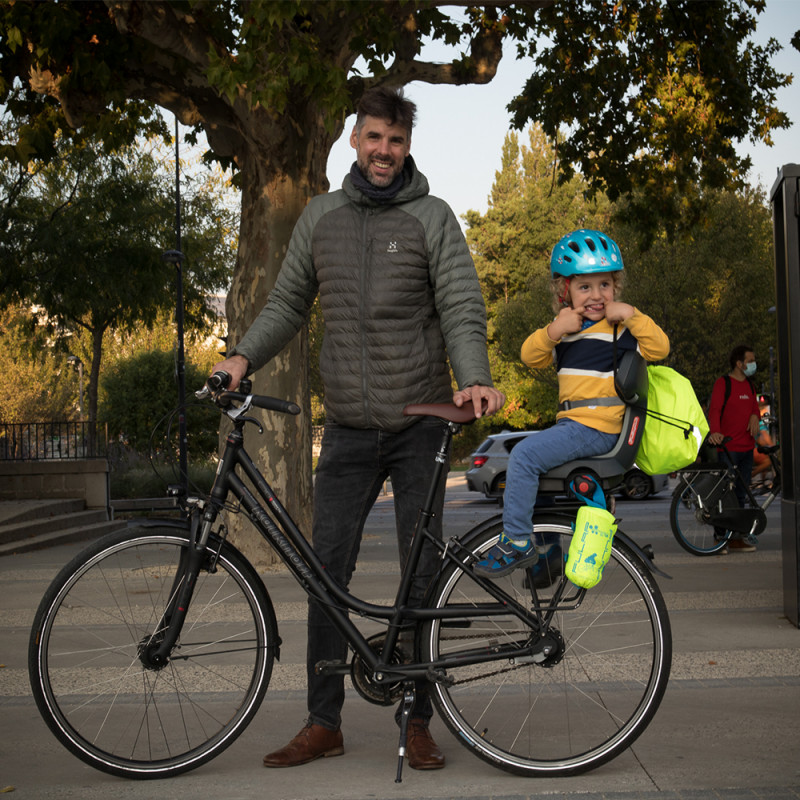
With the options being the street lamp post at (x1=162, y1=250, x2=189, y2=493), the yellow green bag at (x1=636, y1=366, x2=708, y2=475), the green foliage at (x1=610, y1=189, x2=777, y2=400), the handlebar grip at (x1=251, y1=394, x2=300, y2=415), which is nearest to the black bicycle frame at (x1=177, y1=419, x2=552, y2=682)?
the handlebar grip at (x1=251, y1=394, x2=300, y2=415)

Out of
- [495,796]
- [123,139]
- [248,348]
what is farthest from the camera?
[123,139]

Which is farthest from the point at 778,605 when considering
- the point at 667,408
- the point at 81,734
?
the point at 81,734

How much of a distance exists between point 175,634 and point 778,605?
4.85m

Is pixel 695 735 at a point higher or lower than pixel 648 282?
lower

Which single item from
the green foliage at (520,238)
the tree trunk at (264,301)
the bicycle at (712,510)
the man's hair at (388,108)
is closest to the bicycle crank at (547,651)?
the man's hair at (388,108)

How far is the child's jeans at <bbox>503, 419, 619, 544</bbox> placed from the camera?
3729 millimetres

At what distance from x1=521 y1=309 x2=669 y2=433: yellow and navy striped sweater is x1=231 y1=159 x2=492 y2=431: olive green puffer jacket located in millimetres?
270

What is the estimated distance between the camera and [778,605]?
7402mm

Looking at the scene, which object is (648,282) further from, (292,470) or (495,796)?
(495,796)

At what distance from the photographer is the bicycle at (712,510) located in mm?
10727

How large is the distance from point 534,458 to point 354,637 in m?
0.85

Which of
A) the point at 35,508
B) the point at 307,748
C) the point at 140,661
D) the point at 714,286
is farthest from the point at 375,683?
the point at 714,286

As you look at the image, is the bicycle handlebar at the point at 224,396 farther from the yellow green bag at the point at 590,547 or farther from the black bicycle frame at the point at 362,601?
the yellow green bag at the point at 590,547

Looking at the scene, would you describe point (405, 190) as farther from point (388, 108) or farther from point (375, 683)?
point (375, 683)
